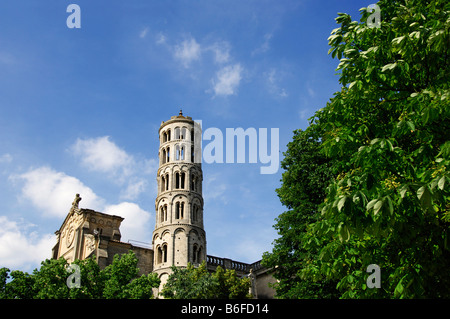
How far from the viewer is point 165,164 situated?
47.3m

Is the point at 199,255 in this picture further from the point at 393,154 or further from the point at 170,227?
the point at 393,154

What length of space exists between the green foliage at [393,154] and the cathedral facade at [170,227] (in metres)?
32.3

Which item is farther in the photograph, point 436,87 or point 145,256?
point 145,256

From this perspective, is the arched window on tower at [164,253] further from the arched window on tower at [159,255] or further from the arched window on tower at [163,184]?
the arched window on tower at [163,184]

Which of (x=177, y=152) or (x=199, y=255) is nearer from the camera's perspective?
(x=199, y=255)

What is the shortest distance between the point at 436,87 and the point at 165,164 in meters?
40.3

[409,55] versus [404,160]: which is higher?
[409,55]

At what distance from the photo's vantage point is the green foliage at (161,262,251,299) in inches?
1187

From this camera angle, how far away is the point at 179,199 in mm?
44812

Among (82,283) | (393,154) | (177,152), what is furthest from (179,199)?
(393,154)

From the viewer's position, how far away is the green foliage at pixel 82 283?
2630cm

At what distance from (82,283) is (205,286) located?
8432 mm
